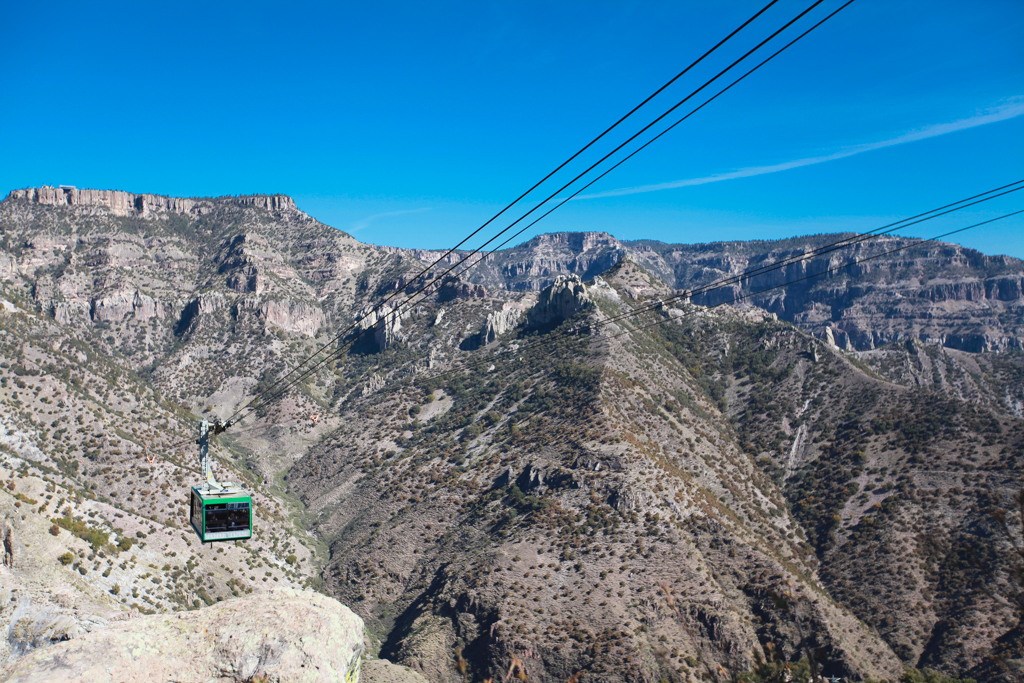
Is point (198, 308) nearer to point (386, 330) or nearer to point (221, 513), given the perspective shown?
point (386, 330)

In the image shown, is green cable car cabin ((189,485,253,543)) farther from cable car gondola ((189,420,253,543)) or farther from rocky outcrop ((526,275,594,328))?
→ rocky outcrop ((526,275,594,328))

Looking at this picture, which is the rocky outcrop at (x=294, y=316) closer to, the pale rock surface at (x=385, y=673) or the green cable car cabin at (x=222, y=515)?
the pale rock surface at (x=385, y=673)

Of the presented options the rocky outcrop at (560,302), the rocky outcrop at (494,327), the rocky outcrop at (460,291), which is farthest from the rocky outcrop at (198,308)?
the rocky outcrop at (560,302)

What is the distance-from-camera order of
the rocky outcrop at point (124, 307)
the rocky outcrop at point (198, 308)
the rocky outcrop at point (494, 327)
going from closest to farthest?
the rocky outcrop at point (494, 327) → the rocky outcrop at point (124, 307) → the rocky outcrop at point (198, 308)

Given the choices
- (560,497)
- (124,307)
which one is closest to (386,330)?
(124,307)

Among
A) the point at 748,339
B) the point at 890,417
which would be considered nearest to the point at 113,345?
the point at 748,339

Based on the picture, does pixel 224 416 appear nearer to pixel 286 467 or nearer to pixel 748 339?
pixel 286 467
